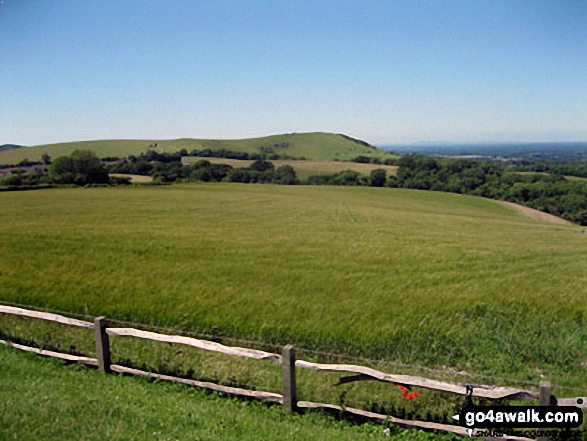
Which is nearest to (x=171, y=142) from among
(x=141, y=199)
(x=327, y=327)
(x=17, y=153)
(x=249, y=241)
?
(x=17, y=153)

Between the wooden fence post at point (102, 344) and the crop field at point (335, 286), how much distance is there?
4640 mm

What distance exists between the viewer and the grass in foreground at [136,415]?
6523 mm

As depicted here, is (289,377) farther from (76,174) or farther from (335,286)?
(76,174)

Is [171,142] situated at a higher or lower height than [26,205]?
higher

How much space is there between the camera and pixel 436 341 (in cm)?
1269

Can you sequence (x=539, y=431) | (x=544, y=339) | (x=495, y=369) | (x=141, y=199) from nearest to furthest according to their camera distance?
(x=539, y=431) < (x=495, y=369) < (x=544, y=339) < (x=141, y=199)

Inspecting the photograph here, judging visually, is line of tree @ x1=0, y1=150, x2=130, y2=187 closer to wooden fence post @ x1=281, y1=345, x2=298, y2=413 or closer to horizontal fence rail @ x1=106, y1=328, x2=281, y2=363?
horizontal fence rail @ x1=106, y1=328, x2=281, y2=363

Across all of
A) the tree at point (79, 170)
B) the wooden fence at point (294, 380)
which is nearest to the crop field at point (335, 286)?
the wooden fence at point (294, 380)

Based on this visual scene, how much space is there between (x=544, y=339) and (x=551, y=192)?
99812 millimetres

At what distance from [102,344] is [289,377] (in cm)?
435

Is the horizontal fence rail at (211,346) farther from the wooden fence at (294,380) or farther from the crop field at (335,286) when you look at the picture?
the crop field at (335,286)

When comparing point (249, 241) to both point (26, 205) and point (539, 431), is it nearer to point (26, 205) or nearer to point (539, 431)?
point (539, 431)

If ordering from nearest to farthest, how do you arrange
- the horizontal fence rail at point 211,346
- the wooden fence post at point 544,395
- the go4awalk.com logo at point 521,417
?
the wooden fence post at point 544,395 < the go4awalk.com logo at point 521,417 < the horizontal fence rail at point 211,346

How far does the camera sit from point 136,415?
278 inches
